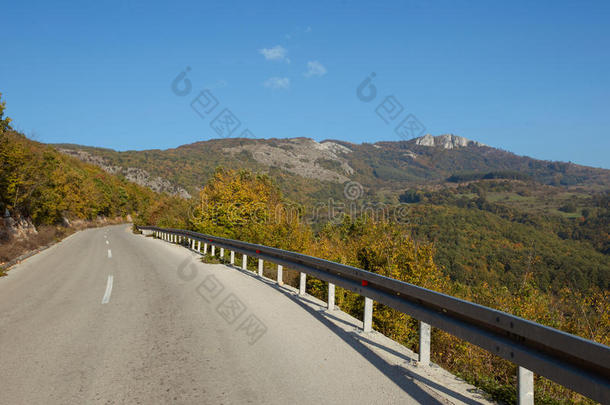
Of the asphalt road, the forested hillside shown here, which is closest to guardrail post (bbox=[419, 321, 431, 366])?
the asphalt road

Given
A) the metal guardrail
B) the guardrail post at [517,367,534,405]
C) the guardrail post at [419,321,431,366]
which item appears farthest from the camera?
→ the guardrail post at [419,321,431,366]

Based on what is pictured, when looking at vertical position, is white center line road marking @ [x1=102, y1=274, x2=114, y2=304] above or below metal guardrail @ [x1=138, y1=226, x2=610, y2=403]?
below

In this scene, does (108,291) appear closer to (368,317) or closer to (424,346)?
(368,317)

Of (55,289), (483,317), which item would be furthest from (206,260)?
(483,317)

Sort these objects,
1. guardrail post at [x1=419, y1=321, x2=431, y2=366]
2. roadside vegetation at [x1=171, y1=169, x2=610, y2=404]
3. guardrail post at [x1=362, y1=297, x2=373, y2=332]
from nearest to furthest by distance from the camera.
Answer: guardrail post at [x1=419, y1=321, x2=431, y2=366] < guardrail post at [x1=362, y1=297, x2=373, y2=332] < roadside vegetation at [x1=171, y1=169, x2=610, y2=404]

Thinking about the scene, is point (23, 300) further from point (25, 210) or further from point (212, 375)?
point (25, 210)

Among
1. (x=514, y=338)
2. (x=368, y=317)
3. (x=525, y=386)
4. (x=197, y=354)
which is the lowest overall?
(x=197, y=354)

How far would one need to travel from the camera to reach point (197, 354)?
4559 mm

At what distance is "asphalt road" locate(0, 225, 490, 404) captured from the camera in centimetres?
350

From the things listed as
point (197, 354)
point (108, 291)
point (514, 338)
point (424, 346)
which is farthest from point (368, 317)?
point (108, 291)

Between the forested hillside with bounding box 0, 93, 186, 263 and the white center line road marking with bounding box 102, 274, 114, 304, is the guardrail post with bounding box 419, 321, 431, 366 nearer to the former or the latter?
the white center line road marking with bounding box 102, 274, 114, 304

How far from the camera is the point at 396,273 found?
45.2ft

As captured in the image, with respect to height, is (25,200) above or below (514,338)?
above

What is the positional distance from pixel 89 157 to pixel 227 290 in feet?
628
